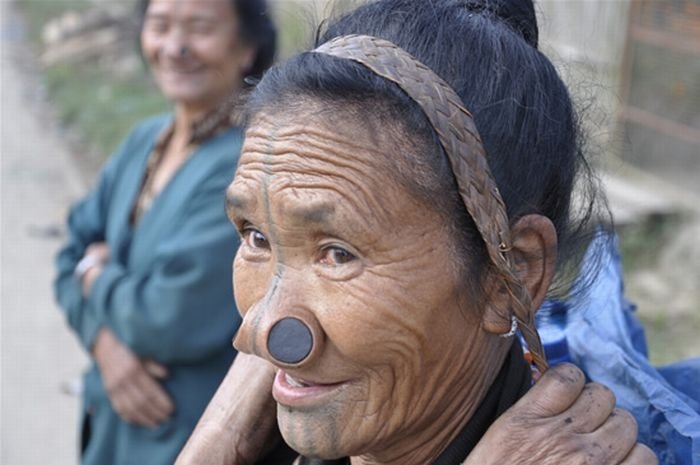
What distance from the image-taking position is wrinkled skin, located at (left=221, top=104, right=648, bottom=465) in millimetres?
1337

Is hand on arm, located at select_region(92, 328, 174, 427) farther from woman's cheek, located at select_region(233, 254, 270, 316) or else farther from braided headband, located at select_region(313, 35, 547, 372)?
braided headband, located at select_region(313, 35, 547, 372)

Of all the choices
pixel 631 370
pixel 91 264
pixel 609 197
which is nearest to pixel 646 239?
pixel 609 197

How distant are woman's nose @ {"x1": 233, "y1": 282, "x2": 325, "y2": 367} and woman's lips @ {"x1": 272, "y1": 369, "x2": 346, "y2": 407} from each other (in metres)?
0.06

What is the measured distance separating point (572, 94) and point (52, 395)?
13.1 feet

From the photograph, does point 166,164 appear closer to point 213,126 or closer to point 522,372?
point 213,126

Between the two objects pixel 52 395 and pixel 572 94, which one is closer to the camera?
pixel 572 94

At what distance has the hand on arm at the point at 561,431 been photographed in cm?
138

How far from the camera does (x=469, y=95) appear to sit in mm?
1355

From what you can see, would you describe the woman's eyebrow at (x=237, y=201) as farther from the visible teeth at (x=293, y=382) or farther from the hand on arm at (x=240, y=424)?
the hand on arm at (x=240, y=424)

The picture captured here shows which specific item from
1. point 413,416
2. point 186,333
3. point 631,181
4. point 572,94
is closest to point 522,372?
point 413,416

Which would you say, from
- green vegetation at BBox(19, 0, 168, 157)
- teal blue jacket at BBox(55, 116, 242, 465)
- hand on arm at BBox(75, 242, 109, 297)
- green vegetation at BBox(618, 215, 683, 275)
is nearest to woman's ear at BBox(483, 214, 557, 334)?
teal blue jacket at BBox(55, 116, 242, 465)

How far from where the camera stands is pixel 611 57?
5.89m

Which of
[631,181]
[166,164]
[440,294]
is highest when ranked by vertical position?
[440,294]

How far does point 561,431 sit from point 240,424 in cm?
60
